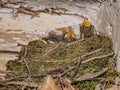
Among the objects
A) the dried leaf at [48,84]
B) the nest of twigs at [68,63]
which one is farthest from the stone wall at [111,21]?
the dried leaf at [48,84]

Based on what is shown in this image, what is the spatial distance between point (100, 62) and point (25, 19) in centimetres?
85

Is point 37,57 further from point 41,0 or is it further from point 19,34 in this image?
point 41,0

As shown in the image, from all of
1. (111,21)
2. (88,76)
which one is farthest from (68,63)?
(111,21)

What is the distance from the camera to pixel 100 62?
2547mm

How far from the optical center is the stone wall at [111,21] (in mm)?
2506

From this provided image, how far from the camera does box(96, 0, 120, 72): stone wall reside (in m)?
2.51

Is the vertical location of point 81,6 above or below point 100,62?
above

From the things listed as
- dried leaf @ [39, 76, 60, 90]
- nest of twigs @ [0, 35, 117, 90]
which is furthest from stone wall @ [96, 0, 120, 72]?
dried leaf @ [39, 76, 60, 90]

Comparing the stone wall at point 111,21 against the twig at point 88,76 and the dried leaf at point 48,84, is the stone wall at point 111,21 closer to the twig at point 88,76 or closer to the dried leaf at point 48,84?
the twig at point 88,76

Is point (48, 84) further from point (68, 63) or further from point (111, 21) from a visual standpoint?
point (111, 21)

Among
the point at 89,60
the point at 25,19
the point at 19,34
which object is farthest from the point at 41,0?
the point at 89,60

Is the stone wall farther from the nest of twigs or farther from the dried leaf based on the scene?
the dried leaf

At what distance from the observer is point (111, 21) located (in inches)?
109

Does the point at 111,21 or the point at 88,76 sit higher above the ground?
the point at 111,21
